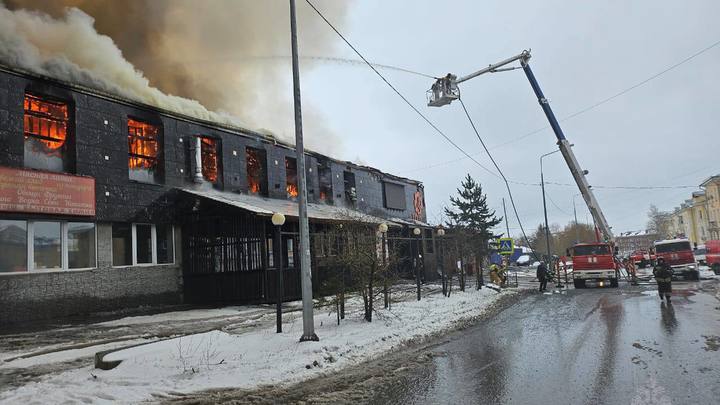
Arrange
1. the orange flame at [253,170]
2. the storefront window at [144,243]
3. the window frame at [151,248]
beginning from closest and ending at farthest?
1. the window frame at [151,248]
2. the storefront window at [144,243]
3. the orange flame at [253,170]

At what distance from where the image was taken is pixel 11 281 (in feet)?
41.0

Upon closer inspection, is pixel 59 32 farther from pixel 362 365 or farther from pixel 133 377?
pixel 362 365

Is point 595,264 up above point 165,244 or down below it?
below

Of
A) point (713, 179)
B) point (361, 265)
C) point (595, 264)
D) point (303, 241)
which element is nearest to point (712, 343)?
point (361, 265)

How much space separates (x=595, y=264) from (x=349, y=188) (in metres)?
13.5

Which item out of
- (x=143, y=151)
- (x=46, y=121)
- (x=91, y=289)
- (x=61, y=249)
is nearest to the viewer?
(x=61, y=249)

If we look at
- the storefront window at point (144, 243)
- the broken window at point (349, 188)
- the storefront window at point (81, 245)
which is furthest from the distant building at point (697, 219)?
the storefront window at point (81, 245)

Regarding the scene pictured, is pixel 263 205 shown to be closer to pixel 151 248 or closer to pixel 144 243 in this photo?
pixel 151 248

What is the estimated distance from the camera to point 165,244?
55.7 feet

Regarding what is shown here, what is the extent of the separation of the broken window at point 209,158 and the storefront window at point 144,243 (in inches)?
134

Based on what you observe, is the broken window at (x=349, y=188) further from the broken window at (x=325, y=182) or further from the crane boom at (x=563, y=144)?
the crane boom at (x=563, y=144)

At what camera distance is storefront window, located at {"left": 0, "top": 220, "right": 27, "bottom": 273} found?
41.1 ft

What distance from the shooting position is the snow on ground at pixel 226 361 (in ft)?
20.7

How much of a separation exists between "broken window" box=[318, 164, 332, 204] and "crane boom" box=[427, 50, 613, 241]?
25.7 feet
